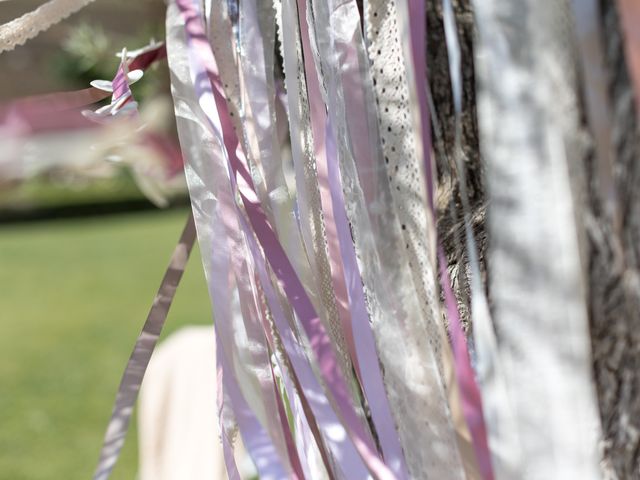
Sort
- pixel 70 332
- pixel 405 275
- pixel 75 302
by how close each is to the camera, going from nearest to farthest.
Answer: pixel 405 275 → pixel 70 332 → pixel 75 302

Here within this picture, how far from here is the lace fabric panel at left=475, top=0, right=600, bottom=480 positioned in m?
0.69

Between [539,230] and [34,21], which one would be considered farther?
[34,21]

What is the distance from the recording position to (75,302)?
7.01 m

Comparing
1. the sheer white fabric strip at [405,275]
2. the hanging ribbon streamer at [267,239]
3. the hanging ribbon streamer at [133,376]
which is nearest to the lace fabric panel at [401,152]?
the sheer white fabric strip at [405,275]

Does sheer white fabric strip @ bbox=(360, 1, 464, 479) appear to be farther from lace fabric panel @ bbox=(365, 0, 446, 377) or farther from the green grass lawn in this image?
the green grass lawn

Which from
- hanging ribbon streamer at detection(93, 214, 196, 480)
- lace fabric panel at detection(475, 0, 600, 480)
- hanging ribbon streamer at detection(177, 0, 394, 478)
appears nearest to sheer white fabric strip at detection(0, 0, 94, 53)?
hanging ribbon streamer at detection(177, 0, 394, 478)

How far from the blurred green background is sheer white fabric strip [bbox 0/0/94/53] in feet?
0.24

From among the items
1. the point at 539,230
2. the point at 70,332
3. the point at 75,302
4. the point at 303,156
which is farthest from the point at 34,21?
the point at 75,302

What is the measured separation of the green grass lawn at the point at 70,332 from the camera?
395cm

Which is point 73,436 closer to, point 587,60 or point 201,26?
point 201,26

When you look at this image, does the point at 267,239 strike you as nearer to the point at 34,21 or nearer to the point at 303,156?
the point at 303,156

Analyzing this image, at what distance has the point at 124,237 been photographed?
1097cm

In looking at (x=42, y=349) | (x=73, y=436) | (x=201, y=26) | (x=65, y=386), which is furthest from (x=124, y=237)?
(x=201, y=26)

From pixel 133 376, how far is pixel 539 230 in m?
0.62
